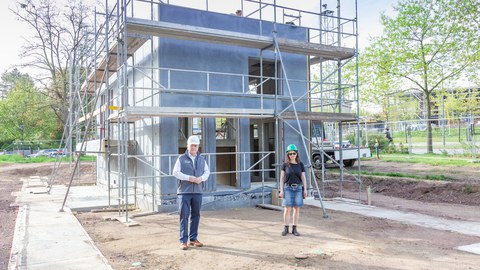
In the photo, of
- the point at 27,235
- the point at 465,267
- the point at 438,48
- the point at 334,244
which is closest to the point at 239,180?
the point at 334,244

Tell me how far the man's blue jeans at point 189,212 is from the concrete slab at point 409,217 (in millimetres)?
5053

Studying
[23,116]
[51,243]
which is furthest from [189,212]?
[23,116]

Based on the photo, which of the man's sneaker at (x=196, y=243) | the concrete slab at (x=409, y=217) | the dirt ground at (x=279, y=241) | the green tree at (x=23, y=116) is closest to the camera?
the dirt ground at (x=279, y=241)

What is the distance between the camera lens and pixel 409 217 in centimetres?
937

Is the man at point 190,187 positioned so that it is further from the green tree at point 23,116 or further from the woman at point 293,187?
the green tree at point 23,116

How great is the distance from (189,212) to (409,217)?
582cm

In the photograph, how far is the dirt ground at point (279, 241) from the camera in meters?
5.63

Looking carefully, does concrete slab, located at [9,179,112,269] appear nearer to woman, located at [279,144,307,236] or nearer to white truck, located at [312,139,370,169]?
woman, located at [279,144,307,236]

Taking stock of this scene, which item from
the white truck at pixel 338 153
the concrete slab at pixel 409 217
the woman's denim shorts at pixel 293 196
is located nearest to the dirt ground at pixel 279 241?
the concrete slab at pixel 409 217

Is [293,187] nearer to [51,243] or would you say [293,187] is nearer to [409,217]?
Result: [409,217]

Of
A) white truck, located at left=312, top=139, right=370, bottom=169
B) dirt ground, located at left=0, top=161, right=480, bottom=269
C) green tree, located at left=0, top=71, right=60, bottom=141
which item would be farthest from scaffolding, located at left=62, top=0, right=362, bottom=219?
green tree, located at left=0, top=71, right=60, bottom=141

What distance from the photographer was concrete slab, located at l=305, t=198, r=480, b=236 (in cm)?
810

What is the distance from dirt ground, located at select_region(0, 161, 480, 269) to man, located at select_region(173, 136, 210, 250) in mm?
319

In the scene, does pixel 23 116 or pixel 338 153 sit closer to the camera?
pixel 338 153
